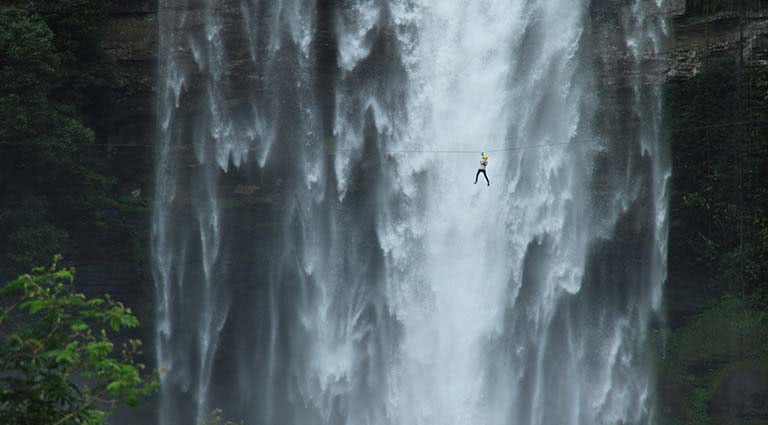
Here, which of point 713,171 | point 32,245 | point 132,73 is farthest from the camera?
point 132,73

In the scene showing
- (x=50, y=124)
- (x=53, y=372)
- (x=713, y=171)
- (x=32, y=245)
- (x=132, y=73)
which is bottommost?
(x=53, y=372)

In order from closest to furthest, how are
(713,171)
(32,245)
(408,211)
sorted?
(32,245)
(713,171)
(408,211)

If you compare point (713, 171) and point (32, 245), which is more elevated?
point (713, 171)

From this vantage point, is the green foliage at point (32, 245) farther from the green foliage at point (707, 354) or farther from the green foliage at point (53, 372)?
the green foliage at point (53, 372)

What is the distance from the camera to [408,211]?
37938 mm

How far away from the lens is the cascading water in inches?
1453

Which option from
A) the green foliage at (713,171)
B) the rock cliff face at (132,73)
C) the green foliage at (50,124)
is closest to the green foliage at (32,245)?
the green foliage at (50,124)

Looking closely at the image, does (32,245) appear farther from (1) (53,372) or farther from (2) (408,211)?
(1) (53,372)

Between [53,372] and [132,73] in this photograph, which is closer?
[53,372]

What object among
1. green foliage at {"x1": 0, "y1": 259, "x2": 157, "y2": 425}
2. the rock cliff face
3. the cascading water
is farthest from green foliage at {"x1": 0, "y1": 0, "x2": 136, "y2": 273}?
green foliage at {"x1": 0, "y1": 259, "x2": 157, "y2": 425}

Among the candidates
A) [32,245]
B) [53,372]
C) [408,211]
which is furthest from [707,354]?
[53,372]

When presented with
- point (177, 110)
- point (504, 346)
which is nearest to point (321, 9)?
point (177, 110)

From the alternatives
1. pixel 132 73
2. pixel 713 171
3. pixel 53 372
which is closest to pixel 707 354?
pixel 713 171

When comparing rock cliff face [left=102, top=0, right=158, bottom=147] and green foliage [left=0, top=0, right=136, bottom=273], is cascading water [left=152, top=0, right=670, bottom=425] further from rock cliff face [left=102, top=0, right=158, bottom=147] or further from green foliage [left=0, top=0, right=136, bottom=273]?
green foliage [left=0, top=0, right=136, bottom=273]
